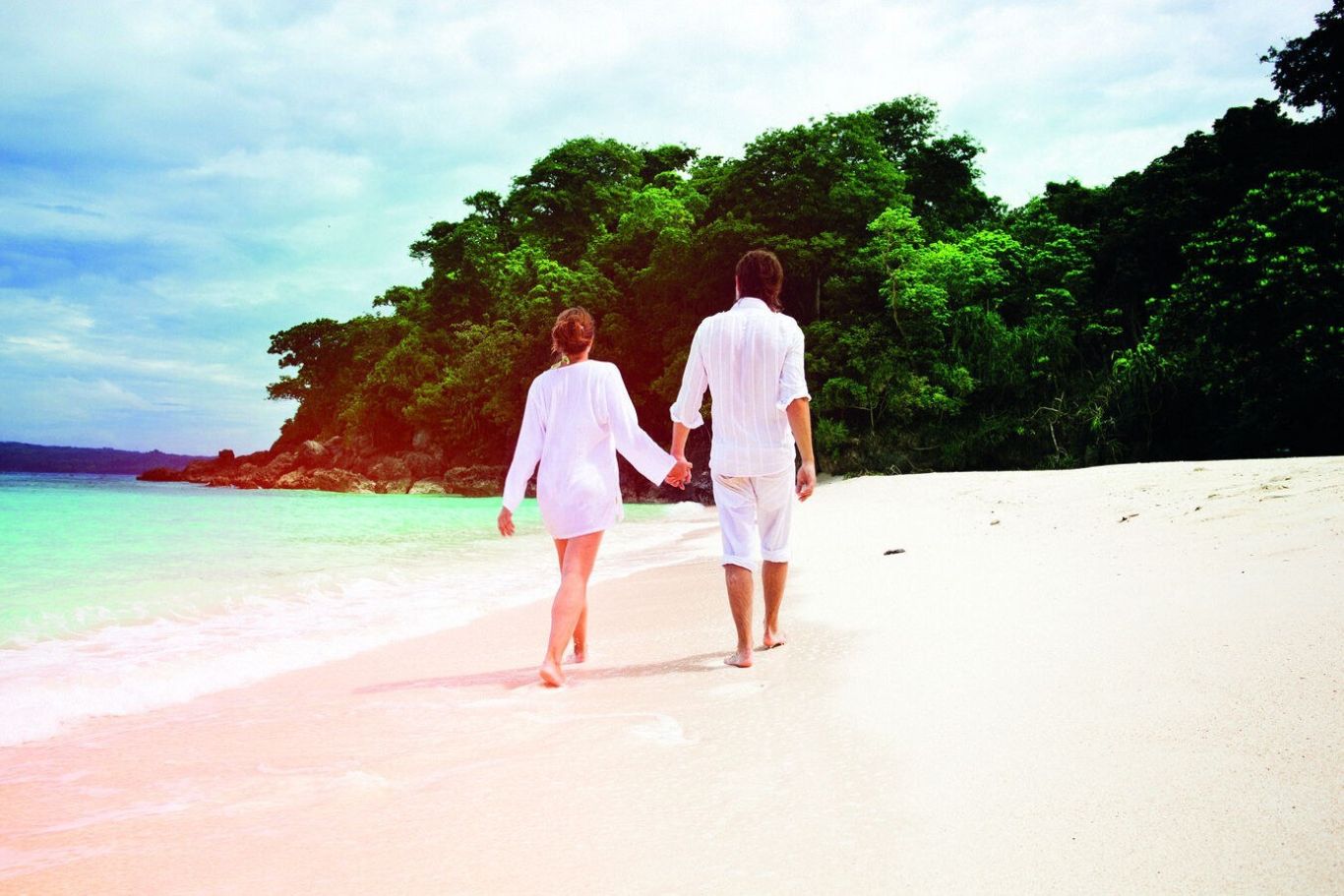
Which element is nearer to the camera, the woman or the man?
the woman

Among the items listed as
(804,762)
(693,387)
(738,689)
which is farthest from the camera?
(693,387)

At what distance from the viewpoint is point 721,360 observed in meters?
4.12

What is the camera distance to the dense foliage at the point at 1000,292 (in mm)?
16016

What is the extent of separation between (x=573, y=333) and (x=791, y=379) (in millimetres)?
1140

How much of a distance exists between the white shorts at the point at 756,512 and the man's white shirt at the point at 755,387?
0.22 feet

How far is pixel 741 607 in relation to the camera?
383 centimetres

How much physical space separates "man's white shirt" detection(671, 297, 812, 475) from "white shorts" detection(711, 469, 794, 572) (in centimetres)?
7

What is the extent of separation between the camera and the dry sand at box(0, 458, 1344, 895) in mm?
1727

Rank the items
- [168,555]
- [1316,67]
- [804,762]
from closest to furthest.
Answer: [804,762] < [168,555] < [1316,67]

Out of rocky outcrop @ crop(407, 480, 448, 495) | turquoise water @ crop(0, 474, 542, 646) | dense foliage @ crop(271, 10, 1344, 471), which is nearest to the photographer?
turquoise water @ crop(0, 474, 542, 646)

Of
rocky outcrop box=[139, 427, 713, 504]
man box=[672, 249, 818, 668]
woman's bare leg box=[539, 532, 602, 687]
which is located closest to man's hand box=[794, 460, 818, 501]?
man box=[672, 249, 818, 668]

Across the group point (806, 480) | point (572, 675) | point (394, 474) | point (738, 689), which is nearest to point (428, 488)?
point (394, 474)

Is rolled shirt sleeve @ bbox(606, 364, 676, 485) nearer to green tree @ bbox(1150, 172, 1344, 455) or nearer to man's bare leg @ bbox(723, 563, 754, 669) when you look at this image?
man's bare leg @ bbox(723, 563, 754, 669)

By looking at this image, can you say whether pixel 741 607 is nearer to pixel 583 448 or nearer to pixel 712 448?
pixel 712 448
